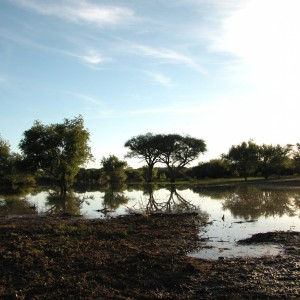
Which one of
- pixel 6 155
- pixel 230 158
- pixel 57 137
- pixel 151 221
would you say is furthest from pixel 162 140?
pixel 151 221

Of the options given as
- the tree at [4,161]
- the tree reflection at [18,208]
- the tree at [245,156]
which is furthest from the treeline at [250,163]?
the tree reflection at [18,208]

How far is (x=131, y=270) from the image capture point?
34.5 ft

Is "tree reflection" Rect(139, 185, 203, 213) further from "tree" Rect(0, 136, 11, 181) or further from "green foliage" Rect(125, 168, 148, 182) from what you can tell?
"green foliage" Rect(125, 168, 148, 182)

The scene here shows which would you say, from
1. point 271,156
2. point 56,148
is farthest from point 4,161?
point 271,156

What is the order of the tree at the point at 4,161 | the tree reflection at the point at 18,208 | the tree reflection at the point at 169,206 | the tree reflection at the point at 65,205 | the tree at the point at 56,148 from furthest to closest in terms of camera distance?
the tree at the point at 4,161
the tree at the point at 56,148
the tree reflection at the point at 169,206
the tree reflection at the point at 65,205
the tree reflection at the point at 18,208

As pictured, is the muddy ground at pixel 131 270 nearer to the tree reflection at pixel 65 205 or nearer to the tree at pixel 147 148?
the tree reflection at pixel 65 205

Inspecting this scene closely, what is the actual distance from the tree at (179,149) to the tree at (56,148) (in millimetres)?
45223

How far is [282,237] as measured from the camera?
53.4 ft

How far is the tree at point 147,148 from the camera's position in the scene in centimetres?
9708

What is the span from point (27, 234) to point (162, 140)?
80.6 meters

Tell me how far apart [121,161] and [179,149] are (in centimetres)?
1883

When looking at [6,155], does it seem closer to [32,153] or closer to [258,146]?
[32,153]

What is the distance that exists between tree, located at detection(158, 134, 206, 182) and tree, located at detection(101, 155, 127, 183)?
1326 cm

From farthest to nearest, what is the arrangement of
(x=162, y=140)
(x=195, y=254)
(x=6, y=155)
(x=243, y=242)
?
(x=162, y=140) < (x=6, y=155) < (x=243, y=242) < (x=195, y=254)
